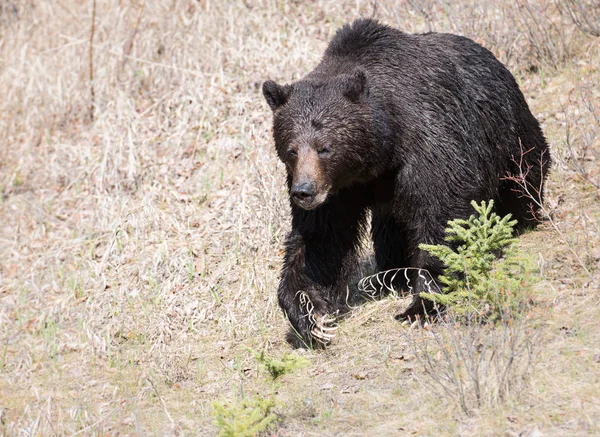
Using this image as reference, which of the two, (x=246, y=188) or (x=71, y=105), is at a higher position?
(x=71, y=105)

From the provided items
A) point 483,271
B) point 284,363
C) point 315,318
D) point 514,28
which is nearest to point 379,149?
point 483,271

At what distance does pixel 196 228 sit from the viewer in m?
9.41

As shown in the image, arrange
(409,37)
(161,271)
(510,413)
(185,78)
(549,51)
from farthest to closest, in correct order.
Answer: (185,78), (549,51), (161,271), (409,37), (510,413)

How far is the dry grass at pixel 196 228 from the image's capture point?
5.71 meters

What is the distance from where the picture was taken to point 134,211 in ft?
31.9

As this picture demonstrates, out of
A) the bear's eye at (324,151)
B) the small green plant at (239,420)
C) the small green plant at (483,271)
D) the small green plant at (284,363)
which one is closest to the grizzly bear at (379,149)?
the bear's eye at (324,151)

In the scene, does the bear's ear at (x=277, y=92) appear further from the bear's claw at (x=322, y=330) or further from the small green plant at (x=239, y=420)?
the small green plant at (x=239, y=420)

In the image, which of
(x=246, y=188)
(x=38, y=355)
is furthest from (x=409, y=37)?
(x=38, y=355)

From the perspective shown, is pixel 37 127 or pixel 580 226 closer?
pixel 580 226

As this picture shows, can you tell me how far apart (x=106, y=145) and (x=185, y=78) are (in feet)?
4.94

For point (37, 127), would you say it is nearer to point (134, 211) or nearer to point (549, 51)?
point (134, 211)

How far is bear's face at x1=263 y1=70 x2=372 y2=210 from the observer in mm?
6230

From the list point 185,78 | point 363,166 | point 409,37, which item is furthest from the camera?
point 185,78

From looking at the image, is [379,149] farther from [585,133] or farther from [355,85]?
[585,133]
